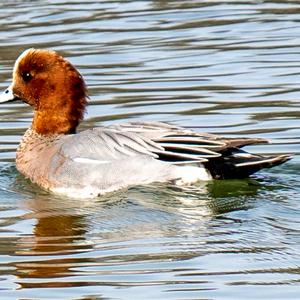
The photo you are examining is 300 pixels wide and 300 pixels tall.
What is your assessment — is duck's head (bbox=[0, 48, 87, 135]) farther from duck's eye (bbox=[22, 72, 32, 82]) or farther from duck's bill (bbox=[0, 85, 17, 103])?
duck's bill (bbox=[0, 85, 17, 103])

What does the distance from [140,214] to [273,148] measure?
1.90 metres

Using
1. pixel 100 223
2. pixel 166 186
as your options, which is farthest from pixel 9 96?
pixel 100 223

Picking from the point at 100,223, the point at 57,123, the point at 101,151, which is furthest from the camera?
the point at 57,123

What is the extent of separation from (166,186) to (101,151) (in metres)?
0.55

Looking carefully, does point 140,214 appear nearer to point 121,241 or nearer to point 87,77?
point 121,241

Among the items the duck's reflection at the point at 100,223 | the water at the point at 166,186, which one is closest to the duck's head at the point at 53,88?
the water at the point at 166,186

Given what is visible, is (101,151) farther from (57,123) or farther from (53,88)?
(53,88)

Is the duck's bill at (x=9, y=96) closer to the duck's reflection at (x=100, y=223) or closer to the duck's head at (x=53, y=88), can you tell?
the duck's head at (x=53, y=88)

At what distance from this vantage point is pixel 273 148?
991cm

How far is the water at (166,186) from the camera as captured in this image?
6832mm

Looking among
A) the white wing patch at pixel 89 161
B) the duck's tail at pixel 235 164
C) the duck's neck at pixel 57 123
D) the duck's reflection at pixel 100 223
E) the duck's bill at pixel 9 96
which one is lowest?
the duck's reflection at pixel 100 223

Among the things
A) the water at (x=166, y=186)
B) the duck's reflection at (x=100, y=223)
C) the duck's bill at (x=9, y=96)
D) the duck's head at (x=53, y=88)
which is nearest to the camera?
the water at (x=166, y=186)

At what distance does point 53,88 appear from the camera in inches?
381

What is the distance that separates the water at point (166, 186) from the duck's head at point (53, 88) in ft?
1.68
